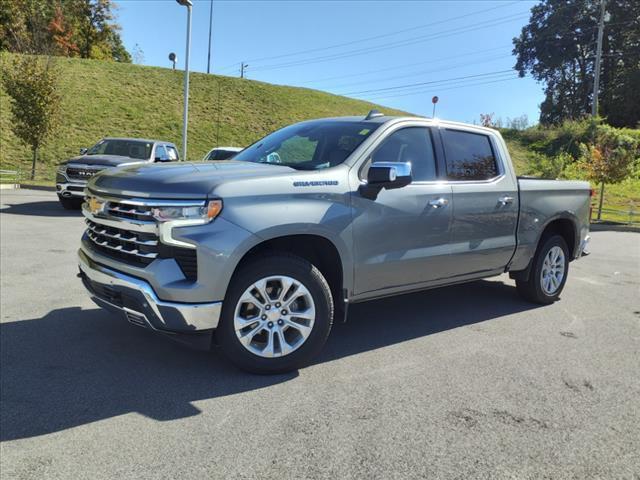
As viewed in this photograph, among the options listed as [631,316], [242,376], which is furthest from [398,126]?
[631,316]

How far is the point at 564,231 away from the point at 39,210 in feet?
39.1

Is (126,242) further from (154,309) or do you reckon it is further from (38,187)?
(38,187)

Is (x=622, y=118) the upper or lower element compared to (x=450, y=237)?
upper

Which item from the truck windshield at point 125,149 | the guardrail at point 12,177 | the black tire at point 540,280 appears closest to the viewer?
the black tire at point 540,280

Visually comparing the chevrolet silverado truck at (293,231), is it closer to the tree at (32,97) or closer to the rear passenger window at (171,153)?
the rear passenger window at (171,153)

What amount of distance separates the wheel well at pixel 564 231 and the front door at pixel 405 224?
6.54 ft

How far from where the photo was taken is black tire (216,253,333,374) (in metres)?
3.52

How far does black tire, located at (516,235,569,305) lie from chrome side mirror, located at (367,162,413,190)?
2.56 metres

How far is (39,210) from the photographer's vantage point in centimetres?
1302

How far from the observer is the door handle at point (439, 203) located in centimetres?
453

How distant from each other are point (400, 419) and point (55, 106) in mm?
22905

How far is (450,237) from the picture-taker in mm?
4711

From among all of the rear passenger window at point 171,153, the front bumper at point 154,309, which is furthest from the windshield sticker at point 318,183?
the rear passenger window at point 171,153

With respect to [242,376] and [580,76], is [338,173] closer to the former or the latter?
[242,376]
